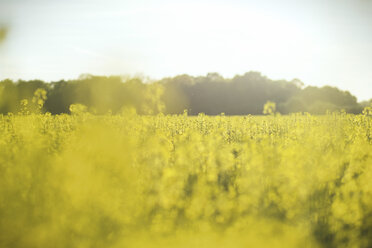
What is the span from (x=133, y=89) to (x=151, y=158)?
125 inches

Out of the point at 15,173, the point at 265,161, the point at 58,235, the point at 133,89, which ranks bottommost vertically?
the point at 58,235

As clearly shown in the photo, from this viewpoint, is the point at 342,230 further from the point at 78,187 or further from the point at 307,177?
the point at 78,187

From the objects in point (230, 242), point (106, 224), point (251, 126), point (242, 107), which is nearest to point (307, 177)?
point (230, 242)

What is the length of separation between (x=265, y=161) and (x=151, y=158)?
2.60m

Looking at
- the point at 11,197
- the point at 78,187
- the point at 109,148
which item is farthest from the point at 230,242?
the point at 11,197

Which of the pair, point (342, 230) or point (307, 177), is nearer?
point (342, 230)

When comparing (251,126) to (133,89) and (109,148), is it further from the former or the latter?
(109,148)

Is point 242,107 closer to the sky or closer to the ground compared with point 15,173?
closer to the sky

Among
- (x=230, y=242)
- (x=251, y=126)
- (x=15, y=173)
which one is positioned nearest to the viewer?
(x=230, y=242)

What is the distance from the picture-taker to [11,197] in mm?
5180

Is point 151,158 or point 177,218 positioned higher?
point 151,158

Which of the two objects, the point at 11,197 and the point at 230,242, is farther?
the point at 11,197

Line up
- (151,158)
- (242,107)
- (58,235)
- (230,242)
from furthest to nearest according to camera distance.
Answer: (242,107) < (151,158) < (58,235) < (230,242)

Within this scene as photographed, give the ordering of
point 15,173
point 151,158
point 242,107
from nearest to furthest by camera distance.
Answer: point 15,173 < point 151,158 < point 242,107
